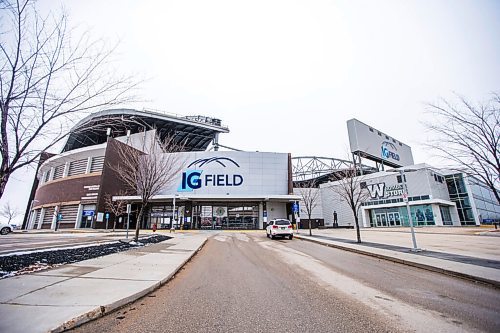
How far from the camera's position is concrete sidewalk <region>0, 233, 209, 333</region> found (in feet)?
10.1

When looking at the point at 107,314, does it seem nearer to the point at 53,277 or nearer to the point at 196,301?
the point at 196,301

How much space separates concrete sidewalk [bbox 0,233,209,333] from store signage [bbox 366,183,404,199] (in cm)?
4715

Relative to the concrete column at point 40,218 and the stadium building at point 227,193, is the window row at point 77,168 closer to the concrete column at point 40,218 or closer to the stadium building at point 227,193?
the stadium building at point 227,193

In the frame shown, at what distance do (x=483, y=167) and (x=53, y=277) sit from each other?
15.8 metres

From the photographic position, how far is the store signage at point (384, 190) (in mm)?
44650

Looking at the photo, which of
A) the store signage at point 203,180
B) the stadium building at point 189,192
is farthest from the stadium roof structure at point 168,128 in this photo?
the store signage at point 203,180

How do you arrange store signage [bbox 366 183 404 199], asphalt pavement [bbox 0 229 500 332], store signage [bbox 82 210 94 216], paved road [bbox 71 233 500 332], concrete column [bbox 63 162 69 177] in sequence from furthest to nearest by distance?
1. concrete column [bbox 63 162 69 177]
2. store signage [bbox 366 183 404 199]
3. store signage [bbox 82 210 94 216]
4. paved road [bbox 71 233 500 332]
5. asphalt pavement [bbox 0 229 500 332]

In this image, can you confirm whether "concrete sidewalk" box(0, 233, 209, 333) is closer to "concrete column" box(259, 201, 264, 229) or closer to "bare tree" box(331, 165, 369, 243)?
"bare tree" box(331, 165, 369, 243)

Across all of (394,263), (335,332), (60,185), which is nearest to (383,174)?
(394,263)

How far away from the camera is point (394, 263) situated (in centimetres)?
889

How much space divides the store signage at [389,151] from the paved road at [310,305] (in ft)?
172

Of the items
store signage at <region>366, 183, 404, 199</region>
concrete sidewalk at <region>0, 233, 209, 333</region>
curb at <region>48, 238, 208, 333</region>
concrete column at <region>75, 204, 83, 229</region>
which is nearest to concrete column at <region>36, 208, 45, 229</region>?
concrete column at <region>75, 204, 83, 229</region>

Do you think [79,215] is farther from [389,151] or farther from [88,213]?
[389,151]

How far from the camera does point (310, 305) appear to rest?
4195 millimetres
